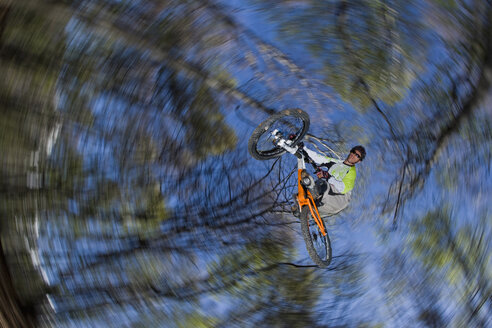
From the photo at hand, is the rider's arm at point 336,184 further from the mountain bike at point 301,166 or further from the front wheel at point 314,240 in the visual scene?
the front wheel at point 314,240

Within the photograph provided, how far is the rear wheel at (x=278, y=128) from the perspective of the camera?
3715mm

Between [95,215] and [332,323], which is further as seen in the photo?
[332,323]

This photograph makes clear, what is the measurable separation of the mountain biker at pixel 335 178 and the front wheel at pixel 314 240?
313 millimetres

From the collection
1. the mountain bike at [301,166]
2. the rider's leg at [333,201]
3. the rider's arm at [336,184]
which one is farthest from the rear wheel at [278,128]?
the rider's leg at [333,201]

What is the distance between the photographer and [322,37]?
375 centimetres

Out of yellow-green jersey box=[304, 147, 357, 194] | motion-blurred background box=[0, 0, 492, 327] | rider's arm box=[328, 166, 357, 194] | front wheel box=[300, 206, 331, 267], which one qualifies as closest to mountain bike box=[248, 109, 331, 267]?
front wheel box=[300, 206, 331, 267]

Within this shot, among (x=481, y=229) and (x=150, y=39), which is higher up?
(x=150, y=39)

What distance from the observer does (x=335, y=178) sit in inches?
159

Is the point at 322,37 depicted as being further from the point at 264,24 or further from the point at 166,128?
the point at 166,128

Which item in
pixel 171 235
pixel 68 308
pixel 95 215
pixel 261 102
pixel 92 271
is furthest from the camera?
pixel 261 102

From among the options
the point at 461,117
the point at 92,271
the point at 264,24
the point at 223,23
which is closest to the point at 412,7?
the point at 461,117

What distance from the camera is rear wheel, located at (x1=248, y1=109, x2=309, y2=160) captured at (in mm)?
3715

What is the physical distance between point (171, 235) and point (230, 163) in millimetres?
1587

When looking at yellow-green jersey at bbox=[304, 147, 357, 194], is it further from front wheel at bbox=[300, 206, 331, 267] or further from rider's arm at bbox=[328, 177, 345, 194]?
front wheel at bbox=[300, 206, 331, 267]
